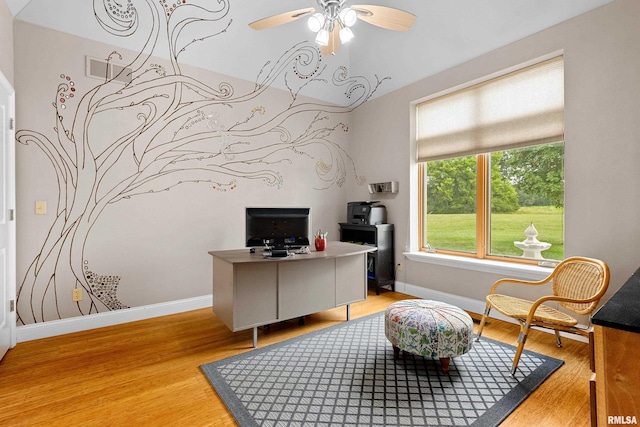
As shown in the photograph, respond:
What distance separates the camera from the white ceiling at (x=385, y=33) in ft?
8.89

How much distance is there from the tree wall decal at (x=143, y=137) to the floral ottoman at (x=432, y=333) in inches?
101

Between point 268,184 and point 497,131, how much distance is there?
9.09 feet

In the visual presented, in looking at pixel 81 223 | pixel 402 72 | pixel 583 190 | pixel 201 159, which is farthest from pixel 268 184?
pixel 583 190

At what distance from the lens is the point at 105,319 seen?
3.03 meters

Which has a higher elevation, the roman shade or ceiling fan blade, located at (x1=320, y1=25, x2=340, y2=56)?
ceiling fan blade, located at (x1=320, y1=25, x2=340, y2=56)

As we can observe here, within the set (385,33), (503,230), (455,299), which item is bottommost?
(455,299)

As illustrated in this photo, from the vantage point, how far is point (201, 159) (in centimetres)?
356

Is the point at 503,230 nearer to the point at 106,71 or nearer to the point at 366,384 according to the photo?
the point at 366,384

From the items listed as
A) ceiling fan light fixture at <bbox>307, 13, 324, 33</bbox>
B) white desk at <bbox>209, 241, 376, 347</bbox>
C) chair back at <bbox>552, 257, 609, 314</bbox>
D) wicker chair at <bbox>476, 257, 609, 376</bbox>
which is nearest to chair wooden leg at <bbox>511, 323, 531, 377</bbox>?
wicker chair at <bbox>476, 257, 609, 376</bbox>

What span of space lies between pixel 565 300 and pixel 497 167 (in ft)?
5.65

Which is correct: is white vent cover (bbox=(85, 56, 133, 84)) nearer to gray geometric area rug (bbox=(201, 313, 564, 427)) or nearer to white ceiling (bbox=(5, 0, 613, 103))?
white ceiling (bbox=(5, 0, 613, 103))

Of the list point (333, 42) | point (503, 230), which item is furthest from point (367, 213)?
point (333, 42)

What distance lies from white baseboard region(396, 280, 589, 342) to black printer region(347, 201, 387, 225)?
0.94 m

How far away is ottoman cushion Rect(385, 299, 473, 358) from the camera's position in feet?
6.83
